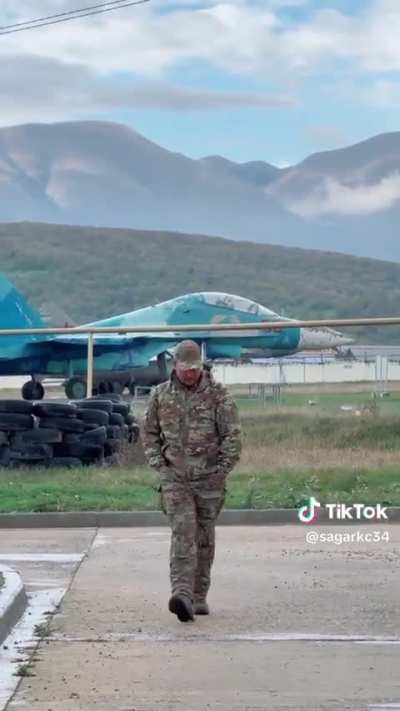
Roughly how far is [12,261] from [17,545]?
124 meters

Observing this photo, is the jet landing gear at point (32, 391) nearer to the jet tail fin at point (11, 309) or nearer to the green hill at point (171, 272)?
the jet tail fin at point (11, 309)

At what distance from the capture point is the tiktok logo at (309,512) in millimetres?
16094

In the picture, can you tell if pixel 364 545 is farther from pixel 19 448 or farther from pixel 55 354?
pixel 55 354

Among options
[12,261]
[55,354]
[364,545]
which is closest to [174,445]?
[364,545]

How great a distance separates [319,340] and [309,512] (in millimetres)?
24037

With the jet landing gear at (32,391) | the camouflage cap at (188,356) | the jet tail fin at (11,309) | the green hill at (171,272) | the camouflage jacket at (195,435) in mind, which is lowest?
the jet landing gear at (32,391)

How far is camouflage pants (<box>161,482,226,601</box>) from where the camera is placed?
10047 millimetres

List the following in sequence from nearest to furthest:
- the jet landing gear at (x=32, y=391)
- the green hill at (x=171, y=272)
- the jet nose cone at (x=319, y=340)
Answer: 1. the jet landing gear at (x=32, y=391)
2. the jet nose cone at (x=319, y=340)
3. the green hill at (x=171, y=272)

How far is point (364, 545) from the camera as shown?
46.5 ft

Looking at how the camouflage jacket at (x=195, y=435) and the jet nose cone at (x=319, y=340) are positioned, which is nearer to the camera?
the camouflage jacket at (x=195, y=435)

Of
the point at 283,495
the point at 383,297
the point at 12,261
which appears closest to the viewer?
the point at 283,495

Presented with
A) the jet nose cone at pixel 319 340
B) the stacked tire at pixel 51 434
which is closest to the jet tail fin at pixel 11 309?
the jet nose cone at pixel 319 340

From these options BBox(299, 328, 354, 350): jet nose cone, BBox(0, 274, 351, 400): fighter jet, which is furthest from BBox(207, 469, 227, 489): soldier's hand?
BBox(299, 328, 354, 350): jet nose cone

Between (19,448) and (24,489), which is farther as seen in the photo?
(19,448)
